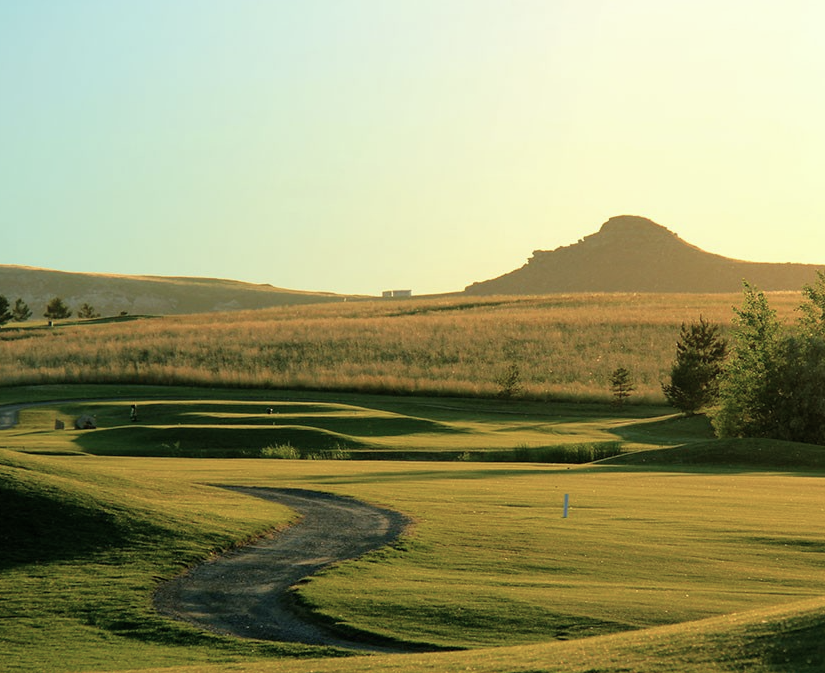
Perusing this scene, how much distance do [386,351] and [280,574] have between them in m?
78.3

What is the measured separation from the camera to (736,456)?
49938 mm

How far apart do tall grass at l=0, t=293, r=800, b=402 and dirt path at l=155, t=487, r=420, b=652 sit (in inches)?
2053

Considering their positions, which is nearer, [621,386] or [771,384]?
[771,384]

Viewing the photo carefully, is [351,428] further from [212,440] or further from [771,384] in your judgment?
[771,384]

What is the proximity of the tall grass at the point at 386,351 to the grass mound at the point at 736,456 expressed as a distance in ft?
95.3

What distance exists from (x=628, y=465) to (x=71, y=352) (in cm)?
6860

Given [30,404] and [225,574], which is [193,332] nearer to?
[30,404]

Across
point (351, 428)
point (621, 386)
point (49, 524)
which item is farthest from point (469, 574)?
point (621, 386)

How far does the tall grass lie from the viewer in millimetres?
86375

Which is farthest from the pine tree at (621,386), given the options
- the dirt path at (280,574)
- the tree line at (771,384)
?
the dirt path at (280,574)

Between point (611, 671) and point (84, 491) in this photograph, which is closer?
point (611, 671)

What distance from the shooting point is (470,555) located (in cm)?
2348

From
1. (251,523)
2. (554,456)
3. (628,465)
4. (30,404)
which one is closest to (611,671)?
(251,523)

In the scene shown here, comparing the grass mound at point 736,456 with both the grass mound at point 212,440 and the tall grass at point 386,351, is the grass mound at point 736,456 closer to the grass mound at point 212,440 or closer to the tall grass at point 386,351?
the grass mound at point 212,440
